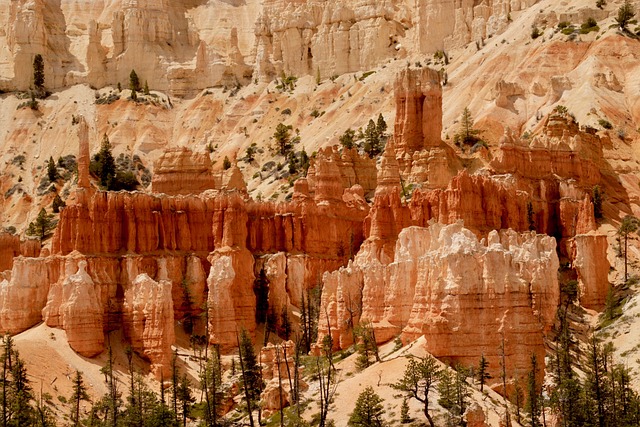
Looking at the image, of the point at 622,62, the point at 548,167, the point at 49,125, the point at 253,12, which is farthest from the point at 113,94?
the point at 548,167

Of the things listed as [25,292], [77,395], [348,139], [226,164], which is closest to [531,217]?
[25,292]

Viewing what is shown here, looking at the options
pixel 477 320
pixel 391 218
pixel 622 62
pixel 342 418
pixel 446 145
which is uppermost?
pixel 622 62

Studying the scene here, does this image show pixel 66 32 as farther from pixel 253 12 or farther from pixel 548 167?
pixel 548 167

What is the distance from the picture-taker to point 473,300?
241 ft

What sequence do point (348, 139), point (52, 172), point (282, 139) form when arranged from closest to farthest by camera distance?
point (348, 139)
point (282, 139)
point (52, 172)

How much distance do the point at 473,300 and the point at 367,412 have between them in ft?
28.2

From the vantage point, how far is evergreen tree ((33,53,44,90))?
174 meters

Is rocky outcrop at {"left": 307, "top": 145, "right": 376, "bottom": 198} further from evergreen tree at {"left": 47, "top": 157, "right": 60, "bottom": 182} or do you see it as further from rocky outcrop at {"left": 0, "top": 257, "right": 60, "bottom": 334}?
evergreen tree at {"left": 47, "top": 157, "right": 60, "bottom": 182}

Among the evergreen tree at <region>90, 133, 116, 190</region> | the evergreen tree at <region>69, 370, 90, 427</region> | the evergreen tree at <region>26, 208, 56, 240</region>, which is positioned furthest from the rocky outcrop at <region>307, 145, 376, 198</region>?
the evergreen tree at <region>69, 370, 90, 427</region>

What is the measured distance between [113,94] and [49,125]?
8594 mm

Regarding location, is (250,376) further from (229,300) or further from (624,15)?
(624,15)

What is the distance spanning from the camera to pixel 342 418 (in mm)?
71188

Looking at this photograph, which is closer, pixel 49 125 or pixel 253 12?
pixel 49 125

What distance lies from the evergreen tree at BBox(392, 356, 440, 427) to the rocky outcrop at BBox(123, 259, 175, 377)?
23.4m
